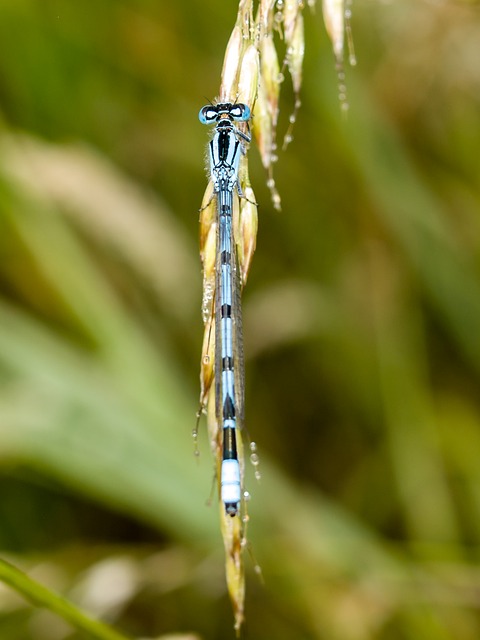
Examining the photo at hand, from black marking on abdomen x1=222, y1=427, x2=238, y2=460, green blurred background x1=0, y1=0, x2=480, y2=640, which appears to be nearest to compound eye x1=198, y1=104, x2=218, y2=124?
black marking on abdomen x1=222, y1=427, x2=238, y2=460

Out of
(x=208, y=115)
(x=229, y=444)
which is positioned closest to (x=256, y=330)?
(x=208, y=115)

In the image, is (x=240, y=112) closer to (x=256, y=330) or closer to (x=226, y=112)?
A: (x=226, y=112)

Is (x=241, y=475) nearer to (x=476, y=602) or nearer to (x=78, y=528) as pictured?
(x=476, y=602)

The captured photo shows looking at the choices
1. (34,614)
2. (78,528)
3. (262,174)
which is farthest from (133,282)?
(34,614)

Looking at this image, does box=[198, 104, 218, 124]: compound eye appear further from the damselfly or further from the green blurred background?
the green blurred background

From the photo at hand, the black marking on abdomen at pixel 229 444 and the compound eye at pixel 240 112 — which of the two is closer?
the black marking on abdomen at pixel 229 444

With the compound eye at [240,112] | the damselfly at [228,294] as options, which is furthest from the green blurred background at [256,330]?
the compound eye at [240,112]

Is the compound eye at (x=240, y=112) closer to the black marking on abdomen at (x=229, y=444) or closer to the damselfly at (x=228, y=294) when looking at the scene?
the damselfly at (x=228, y=294)
